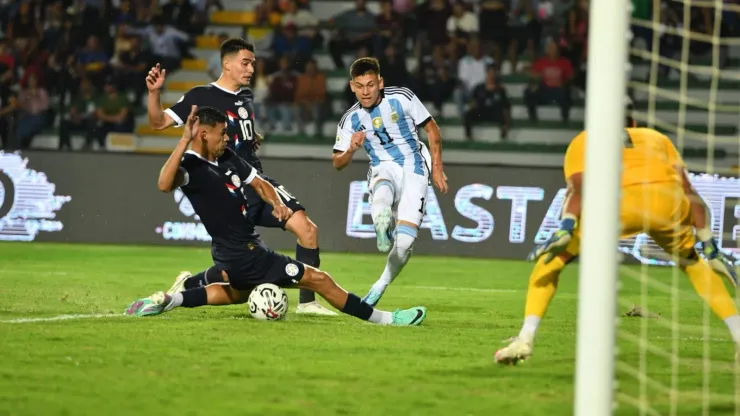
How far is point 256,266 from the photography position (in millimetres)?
7852

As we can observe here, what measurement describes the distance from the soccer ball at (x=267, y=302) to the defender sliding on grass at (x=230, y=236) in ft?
0.19

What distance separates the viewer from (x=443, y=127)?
17.7m

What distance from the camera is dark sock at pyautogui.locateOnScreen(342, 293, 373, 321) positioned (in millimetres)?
7828

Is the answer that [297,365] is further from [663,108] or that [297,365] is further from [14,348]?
[663,108]

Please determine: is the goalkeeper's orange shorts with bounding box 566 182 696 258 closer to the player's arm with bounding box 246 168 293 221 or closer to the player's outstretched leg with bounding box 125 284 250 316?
the player's arm with bounding box 246 168 293 221

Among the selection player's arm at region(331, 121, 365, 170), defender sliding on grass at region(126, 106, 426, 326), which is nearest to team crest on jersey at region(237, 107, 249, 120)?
player's arm at region(331, 121, 365, 170)

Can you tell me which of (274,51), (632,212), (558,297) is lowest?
(558,297)

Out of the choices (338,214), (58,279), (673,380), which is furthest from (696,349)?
(338,214)

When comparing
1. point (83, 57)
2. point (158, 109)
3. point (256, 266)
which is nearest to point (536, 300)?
point (256, 266)

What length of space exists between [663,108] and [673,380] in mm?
12231

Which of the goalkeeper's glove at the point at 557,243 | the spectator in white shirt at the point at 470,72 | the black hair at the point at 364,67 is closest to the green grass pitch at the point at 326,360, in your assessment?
the goalkeeper's glove at the point at 557,243

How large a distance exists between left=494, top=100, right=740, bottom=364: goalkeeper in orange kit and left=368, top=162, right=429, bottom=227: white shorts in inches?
111

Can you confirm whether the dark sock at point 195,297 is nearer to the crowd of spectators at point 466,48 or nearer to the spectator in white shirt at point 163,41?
the crowd of spectators at point 466,48

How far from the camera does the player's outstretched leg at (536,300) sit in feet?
20.1
